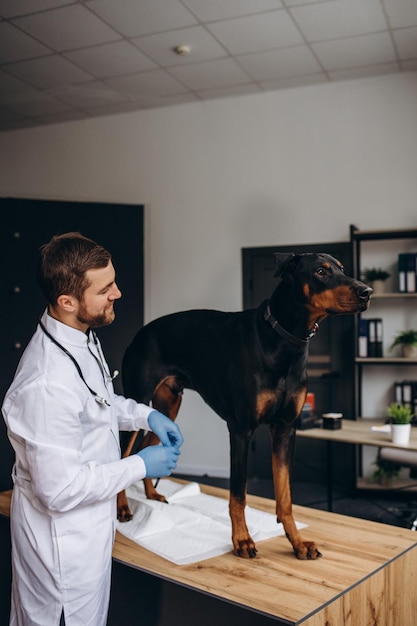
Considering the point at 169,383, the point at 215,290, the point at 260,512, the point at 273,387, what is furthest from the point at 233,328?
the point at 215,290

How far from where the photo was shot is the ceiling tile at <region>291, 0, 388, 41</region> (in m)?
3.91

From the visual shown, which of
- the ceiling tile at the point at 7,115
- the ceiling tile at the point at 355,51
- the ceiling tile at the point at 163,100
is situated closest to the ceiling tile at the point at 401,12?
the ceiling tile at the point at 355,51

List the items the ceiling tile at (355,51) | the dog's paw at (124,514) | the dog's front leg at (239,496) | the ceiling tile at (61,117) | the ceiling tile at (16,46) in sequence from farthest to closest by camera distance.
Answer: the ceiling tile at (61,117) < the ceiling tile at (355,51) < the ceiling tile at (16,46) < the dog's paw at (124,514) < the dog's front leg at (239,496)

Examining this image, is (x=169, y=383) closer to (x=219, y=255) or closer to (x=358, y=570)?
(x=358, y=570)

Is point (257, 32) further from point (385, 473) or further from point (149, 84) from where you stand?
point (385, 473)

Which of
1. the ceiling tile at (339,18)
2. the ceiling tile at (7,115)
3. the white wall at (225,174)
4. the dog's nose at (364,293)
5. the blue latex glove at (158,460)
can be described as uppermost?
the ceiling tile at (339,18)

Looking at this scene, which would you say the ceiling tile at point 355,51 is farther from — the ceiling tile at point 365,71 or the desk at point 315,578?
the desk at point 315,578

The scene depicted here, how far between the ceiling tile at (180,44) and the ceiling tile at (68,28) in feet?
0.85

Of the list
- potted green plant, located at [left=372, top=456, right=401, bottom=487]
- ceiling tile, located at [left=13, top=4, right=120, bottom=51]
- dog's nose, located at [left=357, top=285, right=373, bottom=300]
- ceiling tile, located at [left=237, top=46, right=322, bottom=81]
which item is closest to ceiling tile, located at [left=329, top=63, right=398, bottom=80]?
ceiling tile, located at [left=237, top=46, right=322, bottom=81]

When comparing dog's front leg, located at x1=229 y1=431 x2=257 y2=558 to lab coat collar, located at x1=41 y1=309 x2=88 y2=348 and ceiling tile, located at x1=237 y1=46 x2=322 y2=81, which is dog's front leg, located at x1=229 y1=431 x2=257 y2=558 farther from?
ceiling tile, located at x1=237 y1=46 x2=322 y2=81

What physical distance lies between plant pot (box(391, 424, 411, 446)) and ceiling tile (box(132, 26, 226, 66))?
2.85 m

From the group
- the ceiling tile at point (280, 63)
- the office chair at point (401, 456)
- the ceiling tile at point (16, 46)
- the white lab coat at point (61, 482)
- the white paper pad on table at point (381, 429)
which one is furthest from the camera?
the ceiling tile at point (280, 63)

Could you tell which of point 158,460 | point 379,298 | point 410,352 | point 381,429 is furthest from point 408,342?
point 158,460

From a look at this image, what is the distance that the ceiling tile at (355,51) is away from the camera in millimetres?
4391
